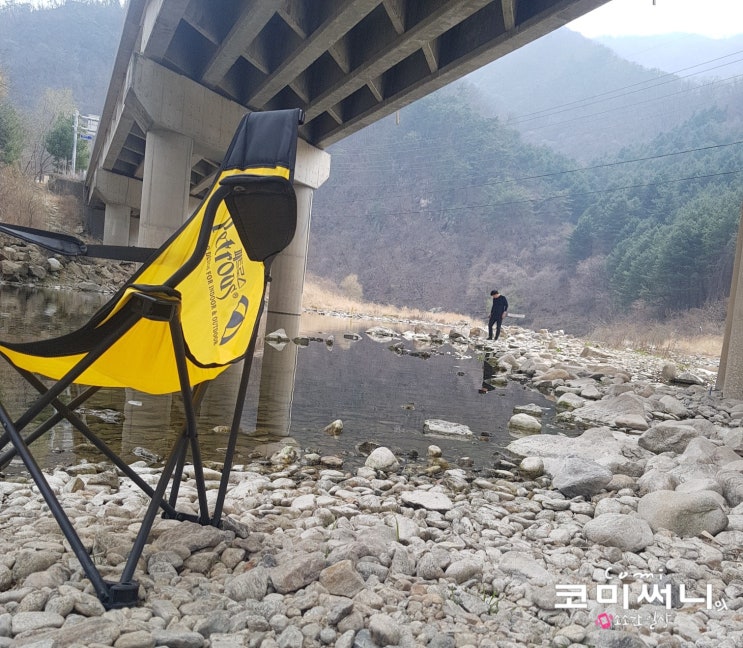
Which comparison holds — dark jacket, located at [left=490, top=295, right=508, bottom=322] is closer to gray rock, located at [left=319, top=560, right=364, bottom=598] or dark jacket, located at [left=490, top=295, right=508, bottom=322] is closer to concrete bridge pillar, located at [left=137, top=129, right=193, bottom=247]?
concrete bridge pillar, located at [left=137, top=129, right=193, bottom=247]

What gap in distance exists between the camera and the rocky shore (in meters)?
1.75

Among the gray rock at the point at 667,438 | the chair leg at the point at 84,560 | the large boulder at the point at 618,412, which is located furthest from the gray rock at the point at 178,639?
the large boulder at the point at 618,412

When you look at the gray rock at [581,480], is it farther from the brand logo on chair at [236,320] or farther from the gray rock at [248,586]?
the brand logo on chair at [236,320]

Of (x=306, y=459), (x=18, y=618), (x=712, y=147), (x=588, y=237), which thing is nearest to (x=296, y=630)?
(x=18, y=618)

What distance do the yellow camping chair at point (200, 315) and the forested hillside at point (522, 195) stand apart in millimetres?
35122

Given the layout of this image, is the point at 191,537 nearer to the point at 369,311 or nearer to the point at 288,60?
the point at 288,60

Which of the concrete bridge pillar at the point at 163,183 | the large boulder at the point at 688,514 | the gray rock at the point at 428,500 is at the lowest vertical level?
the gray rock at the point at 428,500

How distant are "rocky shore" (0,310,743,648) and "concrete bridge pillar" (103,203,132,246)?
1189 inches

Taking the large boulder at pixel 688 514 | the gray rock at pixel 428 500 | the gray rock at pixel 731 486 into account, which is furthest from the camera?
the gray rock at pixel 731 486

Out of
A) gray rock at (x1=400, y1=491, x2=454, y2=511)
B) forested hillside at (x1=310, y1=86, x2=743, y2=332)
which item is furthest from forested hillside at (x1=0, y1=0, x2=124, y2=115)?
gray rock at (x1=400, y1=491, x2=454, y2=511)

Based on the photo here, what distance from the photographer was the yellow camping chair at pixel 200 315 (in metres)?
1.86

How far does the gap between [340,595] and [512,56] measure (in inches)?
6263

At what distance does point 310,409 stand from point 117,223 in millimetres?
28663

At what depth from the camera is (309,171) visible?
17141 millimetres
